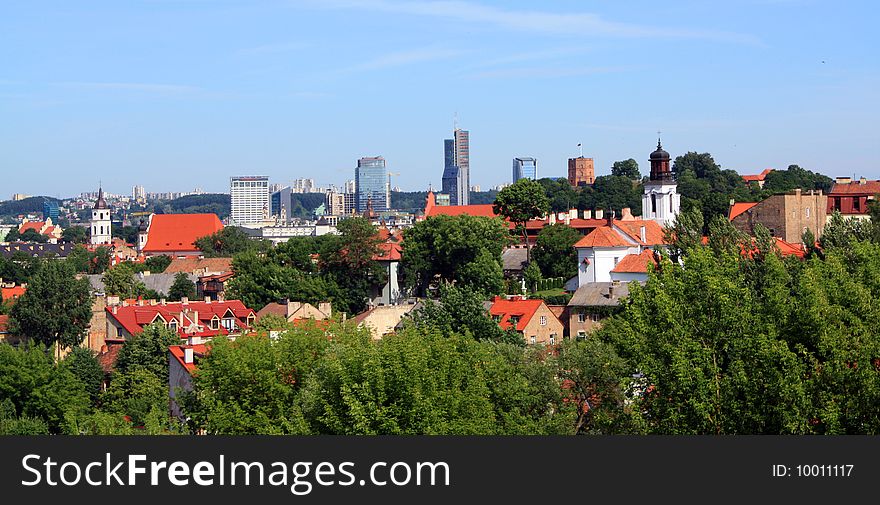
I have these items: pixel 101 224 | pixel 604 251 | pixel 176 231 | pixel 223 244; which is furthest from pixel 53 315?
pixel 101 224

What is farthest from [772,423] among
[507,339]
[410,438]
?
[507,339]

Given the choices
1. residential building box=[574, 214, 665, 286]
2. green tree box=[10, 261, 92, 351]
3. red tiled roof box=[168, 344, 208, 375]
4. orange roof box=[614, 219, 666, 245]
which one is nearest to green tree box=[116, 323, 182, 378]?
red tiled roof box=[168, 344, 208, 375]

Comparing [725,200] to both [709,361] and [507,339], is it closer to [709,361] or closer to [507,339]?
[507,339]

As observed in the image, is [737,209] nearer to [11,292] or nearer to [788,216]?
[788,216]

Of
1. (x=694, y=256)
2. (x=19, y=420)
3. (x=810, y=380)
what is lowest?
(x=19, y=420)

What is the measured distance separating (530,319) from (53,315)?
23.2 meters

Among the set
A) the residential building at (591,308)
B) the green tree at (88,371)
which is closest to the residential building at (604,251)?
the residential building at (591,308)

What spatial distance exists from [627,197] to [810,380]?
98.7 m

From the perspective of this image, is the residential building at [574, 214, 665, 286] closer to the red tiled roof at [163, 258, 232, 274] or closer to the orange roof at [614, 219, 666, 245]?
the orange roof at [614, 219, 666, 245]

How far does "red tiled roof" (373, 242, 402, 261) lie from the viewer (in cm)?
7919

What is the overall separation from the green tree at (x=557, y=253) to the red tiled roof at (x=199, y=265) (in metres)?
28.3

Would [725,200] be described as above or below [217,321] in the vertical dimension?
above

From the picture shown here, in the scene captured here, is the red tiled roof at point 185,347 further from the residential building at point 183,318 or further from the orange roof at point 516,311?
the orange roof at point 516,311

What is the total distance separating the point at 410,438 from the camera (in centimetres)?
1917
